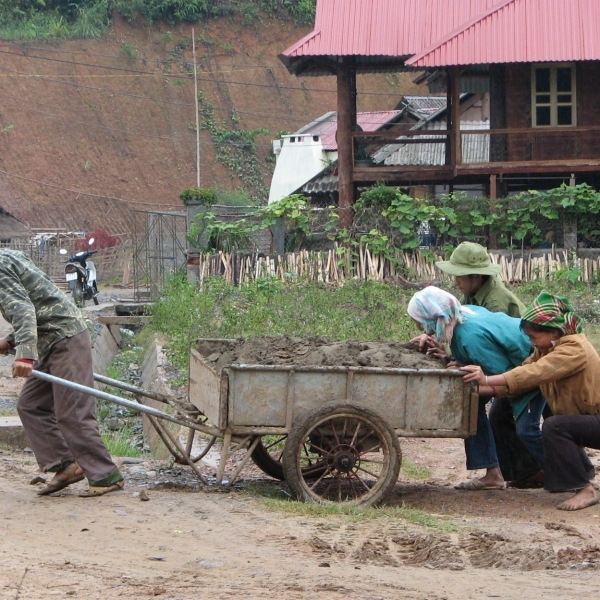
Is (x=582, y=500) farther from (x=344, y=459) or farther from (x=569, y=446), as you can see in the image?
(x=344, y=459)

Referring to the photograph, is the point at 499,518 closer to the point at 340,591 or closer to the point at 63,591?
the point at 340,591

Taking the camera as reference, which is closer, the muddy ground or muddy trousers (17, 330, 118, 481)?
the muddy ground

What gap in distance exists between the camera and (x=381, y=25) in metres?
22.8

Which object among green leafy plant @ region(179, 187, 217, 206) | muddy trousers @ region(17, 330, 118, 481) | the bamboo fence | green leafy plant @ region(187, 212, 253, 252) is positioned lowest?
muddy trousers @ region(17, 330, 118, 481)

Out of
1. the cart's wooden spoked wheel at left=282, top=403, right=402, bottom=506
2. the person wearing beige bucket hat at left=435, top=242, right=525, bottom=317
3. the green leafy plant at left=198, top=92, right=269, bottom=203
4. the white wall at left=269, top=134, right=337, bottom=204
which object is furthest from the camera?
the green leafy plant at left=198, top=92, right=269, bottom=203

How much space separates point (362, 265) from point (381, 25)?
635 cm

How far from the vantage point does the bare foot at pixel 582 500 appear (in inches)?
253

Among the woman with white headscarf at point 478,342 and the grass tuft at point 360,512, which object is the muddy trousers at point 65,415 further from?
the woman with white headscarf at point 478,342

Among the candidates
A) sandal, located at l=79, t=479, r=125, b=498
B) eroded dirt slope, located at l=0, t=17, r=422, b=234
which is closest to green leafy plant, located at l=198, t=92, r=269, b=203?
eroded dirt slope, located at l=0, t=17, r=422, b=234

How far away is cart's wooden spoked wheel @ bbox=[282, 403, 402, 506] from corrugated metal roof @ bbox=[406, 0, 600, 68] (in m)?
15.3

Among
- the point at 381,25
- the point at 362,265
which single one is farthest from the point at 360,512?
the point at 381,25

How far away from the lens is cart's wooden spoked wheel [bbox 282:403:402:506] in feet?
20.6

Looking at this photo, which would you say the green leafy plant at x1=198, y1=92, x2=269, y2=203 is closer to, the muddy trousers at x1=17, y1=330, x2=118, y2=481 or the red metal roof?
the red metal roof

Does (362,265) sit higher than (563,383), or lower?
higher
